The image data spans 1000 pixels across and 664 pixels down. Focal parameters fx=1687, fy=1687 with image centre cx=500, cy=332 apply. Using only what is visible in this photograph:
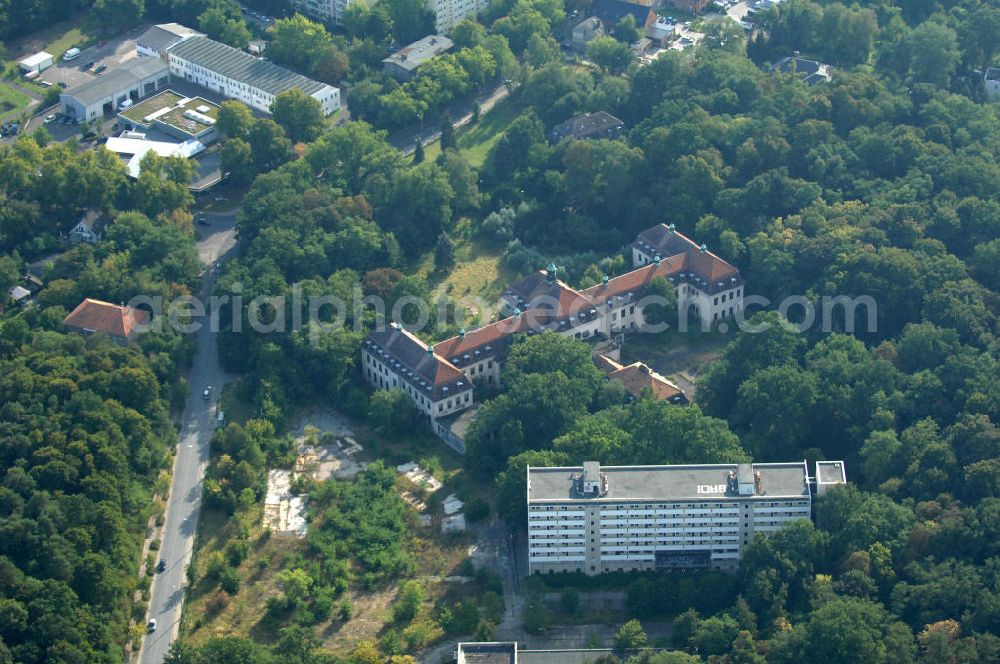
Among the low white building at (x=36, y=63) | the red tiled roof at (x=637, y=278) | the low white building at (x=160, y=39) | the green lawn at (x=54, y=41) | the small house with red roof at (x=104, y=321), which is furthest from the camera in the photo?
the green lawn at (x=54, y=41)

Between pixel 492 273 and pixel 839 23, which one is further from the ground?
pixel 839 23

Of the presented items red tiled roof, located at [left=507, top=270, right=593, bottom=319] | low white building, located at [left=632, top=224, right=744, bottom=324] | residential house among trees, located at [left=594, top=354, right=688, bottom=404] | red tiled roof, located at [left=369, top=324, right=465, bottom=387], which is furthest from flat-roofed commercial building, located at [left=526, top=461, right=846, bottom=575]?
low white building, located at [left=632, top=224, right=744, bottom=324]

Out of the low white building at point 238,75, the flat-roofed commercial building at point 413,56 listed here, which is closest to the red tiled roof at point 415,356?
the low white building at point 238,75

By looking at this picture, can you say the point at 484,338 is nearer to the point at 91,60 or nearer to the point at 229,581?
the point at 229,581

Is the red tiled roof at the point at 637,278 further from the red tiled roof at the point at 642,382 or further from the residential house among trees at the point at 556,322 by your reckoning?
the red tiled roof at the point at 642,382

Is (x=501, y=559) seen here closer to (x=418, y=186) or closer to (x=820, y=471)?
(x=820, y=471)

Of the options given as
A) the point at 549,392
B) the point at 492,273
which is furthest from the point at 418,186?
the point at 549,392

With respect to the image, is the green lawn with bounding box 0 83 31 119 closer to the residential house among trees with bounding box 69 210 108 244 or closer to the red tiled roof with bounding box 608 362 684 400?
the residential house among trees with bounding box 69 210 108 244

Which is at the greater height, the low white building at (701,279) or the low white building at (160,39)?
the low white building at (160,39)
